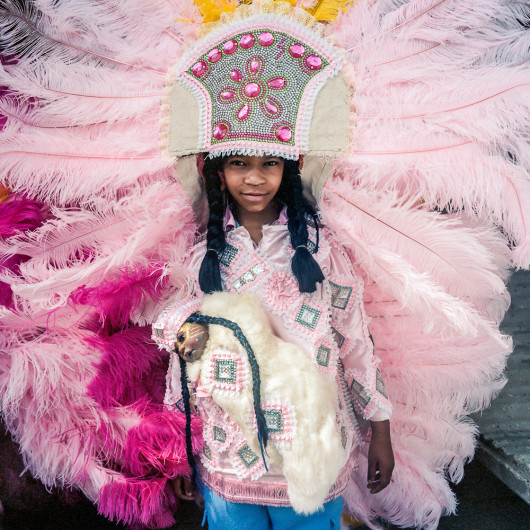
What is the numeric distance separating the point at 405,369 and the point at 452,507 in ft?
2.12

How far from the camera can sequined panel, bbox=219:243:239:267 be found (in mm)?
1416

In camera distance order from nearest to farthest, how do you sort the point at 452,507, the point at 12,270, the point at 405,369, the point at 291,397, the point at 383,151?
1. the point at 291,397
2. the point at 383,151
3. the point at 12,270
4. the point at 405,369
5. the point at 452,507

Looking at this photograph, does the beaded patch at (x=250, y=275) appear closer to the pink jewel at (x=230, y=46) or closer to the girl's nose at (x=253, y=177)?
the girl's nose at (x=253, y=177)

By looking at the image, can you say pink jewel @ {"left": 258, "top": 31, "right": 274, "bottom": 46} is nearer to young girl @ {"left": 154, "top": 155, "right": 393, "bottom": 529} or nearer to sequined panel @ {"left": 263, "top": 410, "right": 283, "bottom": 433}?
young girl @ {"left": 154, "top": 155, "right": 393, "bottom": 529}

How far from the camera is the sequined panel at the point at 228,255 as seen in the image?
1.42 m

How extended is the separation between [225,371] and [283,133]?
2.13 feet

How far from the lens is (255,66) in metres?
1.28

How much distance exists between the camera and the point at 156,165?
58.1 inches

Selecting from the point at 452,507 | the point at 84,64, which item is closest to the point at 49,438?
the point at 84,64

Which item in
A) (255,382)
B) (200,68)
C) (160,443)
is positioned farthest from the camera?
(160,443)

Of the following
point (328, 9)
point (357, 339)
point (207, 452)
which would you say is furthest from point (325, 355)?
point (328, 9)

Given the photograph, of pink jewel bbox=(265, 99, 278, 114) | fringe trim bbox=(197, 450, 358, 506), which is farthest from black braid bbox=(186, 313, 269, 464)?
pink jewel bbox=(265, 99, 278, 114)

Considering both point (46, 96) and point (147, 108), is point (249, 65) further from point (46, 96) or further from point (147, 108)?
point (46, 96)

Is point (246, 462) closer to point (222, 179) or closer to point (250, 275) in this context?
point (250, 275)
